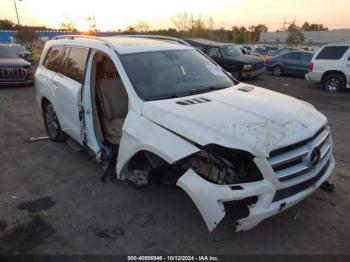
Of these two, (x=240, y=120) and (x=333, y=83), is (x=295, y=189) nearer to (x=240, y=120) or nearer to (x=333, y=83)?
(x=240, y=120)

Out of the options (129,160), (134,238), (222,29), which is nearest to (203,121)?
(129,160)

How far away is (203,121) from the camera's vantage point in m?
2.91

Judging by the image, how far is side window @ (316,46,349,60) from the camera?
455 inches

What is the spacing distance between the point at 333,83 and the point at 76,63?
10.4m

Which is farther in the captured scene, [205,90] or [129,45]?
[129,45]

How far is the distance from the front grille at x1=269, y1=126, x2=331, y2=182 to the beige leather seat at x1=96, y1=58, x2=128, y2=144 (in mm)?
2490

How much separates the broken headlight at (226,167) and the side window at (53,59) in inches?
144

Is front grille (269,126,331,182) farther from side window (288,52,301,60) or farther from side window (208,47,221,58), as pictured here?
side window (288,52,301,60)

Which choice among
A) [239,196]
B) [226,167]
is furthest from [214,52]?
[239,196]

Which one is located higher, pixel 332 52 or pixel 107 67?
Answer: pixel 107 67

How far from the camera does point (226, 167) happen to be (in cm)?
282

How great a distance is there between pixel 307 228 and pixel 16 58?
13.5 metres

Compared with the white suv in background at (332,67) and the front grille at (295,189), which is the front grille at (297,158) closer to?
the front grille at (295,189)

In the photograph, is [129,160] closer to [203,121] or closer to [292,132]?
[203,121]
